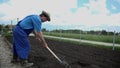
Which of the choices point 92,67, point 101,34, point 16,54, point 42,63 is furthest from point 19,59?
point 101,34

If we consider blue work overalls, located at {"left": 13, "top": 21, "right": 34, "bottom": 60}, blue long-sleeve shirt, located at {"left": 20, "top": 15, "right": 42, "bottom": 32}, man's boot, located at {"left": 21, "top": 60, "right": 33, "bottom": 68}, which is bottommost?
man's boot, located at {"left": 21, "top": 60, "right": 33, "bottom": 68}

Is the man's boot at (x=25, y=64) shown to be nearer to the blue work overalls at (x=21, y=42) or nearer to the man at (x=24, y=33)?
the man at (x=24, y=33)

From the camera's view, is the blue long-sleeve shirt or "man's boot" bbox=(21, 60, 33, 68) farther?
"man's boot" bbox=(21, 60, 33, 68)

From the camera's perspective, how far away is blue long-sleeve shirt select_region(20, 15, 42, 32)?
22.8 feet

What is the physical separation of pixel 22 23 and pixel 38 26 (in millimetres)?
568

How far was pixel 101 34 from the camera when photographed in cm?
3075

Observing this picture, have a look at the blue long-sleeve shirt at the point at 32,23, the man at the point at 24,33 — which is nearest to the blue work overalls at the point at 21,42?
the man at the point at 24,33

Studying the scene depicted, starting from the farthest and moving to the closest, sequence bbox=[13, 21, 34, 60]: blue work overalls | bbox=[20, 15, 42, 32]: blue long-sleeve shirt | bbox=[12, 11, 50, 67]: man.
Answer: bbox=[13, 21, 34, 60]: blue work overalls
bbox=[12, 11, 50, 67]: man
bbox=[20, 15, 42, 32]: blue long-sleeve shirt

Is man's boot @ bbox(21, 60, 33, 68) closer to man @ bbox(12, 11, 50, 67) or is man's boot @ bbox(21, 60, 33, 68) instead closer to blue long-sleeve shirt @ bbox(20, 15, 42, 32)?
man @ bbox(12, 11, 50, 67)

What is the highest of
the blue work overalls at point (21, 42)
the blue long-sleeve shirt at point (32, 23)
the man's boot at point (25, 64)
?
the blue long-sleeve shirt at point (32, 23)

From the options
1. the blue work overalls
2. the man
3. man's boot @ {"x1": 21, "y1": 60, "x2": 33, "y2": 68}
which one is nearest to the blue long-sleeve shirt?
the man

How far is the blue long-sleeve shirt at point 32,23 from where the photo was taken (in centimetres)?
694

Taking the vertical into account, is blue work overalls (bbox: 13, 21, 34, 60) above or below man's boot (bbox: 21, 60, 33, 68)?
above

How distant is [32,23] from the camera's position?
7129 millimetres
